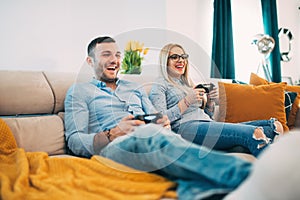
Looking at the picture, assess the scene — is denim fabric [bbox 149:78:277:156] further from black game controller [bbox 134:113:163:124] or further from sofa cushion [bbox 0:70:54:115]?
sofa cushion [bbox 0:70:54:115]

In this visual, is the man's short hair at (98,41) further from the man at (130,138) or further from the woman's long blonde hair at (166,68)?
the woman's long blonde hair at (166,68)

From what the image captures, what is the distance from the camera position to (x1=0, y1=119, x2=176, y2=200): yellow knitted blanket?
731mm

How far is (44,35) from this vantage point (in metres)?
1.89

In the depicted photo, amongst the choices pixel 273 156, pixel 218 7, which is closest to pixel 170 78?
pixel 273 156

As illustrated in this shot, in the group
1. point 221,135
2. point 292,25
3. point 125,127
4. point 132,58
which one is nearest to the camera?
point 125,127

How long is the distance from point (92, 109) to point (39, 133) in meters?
0.25

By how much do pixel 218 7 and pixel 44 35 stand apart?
162 cm

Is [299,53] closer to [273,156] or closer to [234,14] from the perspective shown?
[234,14]

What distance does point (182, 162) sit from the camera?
2.42 ft

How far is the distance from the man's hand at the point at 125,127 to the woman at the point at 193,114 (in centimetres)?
34

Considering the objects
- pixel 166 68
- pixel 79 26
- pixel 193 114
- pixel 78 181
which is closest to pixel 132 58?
pixel 166 68

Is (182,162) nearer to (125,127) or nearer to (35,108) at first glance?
(125,127)

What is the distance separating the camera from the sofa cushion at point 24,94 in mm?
1325

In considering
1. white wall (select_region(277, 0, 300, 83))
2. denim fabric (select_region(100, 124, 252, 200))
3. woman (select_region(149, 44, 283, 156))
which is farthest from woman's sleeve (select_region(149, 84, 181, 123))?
white wall (select_region(277, 0, 300, 83))
